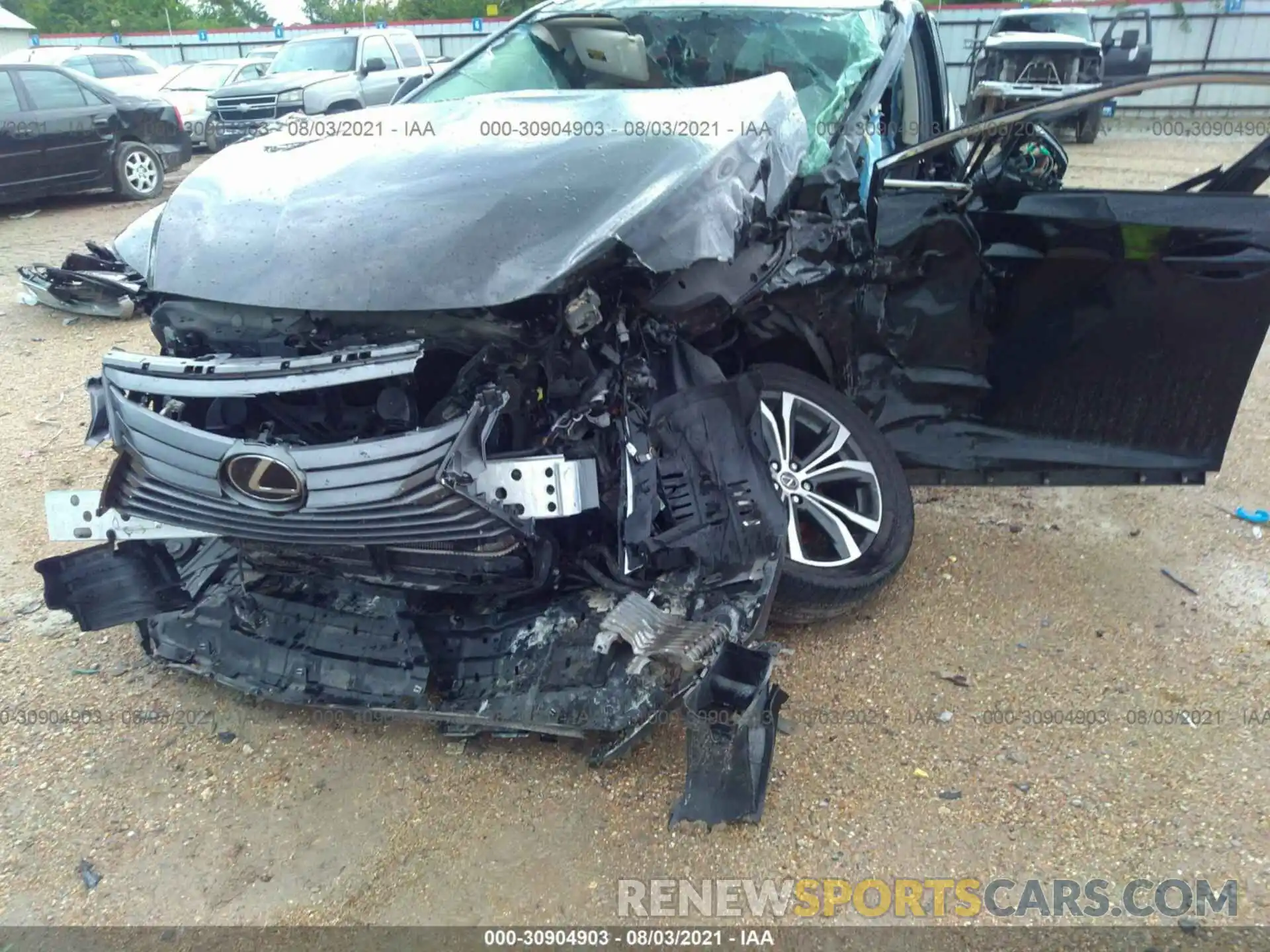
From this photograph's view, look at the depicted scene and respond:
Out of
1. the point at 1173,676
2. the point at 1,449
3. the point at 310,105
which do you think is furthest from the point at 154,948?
the point at 310,105

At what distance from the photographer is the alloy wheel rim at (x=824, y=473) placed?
2.98 meters

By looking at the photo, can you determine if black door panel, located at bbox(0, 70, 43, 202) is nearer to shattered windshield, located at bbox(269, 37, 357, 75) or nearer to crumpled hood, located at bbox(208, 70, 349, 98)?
crumpled hood, located at bbox(208, 70, 349, 98)

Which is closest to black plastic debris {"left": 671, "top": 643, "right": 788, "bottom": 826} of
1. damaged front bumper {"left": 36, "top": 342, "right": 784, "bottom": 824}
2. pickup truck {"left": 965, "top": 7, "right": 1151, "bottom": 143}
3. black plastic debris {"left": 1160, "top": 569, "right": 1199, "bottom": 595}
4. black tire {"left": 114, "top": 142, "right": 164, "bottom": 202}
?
damaged front bumper {"left": 36, "top": 342, "right": 784, "bottom": 824}

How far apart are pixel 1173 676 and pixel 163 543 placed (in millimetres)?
3117

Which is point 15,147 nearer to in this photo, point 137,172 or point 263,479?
point 137,172

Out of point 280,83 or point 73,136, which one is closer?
point 73,136

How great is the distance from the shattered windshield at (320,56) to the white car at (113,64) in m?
2.00

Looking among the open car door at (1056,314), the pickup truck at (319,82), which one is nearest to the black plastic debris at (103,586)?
the open car door at (1056,314)

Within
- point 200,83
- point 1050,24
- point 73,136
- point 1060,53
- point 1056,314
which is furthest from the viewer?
point 200,83

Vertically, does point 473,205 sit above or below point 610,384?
above

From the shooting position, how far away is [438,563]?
7.87 feet
